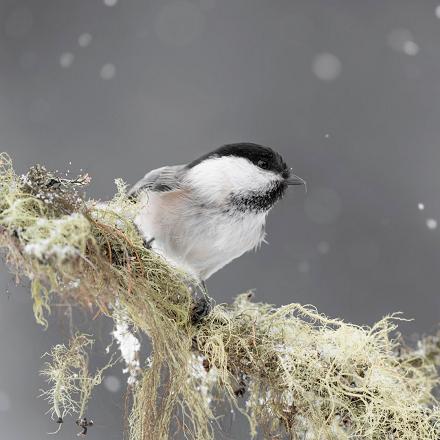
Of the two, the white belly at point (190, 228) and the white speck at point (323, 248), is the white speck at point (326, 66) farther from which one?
the white belly at point (190, 228)

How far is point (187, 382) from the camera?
46.5 inches

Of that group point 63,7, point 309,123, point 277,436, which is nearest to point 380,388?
point 277,436

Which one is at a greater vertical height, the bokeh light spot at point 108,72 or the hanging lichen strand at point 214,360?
the bokeh light spot at point 108,72

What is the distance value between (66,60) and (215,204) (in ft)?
11.4

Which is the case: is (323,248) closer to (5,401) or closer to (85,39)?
(5,401)

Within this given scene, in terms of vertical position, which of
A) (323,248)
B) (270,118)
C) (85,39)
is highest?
(85,39)

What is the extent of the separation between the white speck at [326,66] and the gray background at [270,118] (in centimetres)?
2

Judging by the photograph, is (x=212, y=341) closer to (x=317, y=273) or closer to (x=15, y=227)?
(x=15, y=227)

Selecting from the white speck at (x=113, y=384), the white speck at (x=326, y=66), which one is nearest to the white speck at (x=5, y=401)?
the white speck at (x=113, y=384)

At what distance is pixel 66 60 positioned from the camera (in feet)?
15.4

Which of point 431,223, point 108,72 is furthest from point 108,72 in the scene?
point 431,223

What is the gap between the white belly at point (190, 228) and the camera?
1.66 meters

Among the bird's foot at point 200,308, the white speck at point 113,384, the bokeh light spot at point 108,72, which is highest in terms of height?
the bokeh light spot at point 108,72

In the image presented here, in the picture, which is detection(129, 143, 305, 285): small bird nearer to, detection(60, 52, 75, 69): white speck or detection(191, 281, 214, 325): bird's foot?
detection(191, 281, 214, 325): bird's foot
